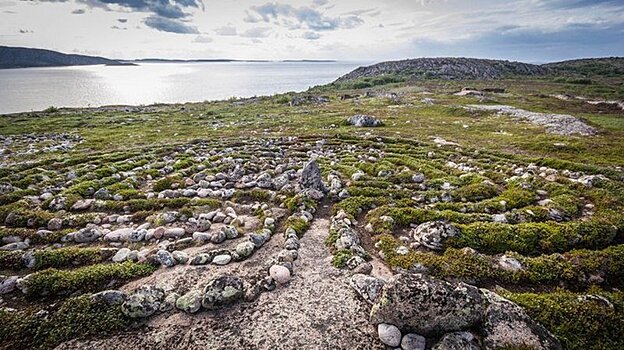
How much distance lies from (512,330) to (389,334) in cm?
201

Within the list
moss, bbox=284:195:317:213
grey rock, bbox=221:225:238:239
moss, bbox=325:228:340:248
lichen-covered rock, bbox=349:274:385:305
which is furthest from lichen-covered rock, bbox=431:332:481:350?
moss, bbox=284:195:317:213

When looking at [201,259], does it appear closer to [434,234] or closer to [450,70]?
[434,234]

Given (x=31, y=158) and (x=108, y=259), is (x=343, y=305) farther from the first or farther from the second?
(x=31, y=158)

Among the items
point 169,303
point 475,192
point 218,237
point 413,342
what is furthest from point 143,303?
point 475,192

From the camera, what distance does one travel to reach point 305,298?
22.7 feet

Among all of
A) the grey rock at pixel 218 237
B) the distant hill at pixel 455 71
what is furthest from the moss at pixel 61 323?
the distant hill at pixel 455 71

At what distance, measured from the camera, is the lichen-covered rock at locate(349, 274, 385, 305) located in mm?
6672

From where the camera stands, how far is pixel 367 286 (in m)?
6.89

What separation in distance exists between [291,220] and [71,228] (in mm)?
6921

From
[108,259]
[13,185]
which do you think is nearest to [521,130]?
[108,259]

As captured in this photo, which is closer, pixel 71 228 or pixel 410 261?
pixel 410 261

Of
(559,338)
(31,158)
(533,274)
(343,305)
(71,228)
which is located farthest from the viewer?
(31,158)

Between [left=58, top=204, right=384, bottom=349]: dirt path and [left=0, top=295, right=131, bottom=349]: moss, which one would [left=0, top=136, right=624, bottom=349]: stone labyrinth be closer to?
[left=0, top=295, right=131, bottom=349]: moss

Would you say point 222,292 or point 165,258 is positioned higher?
point 222,292
